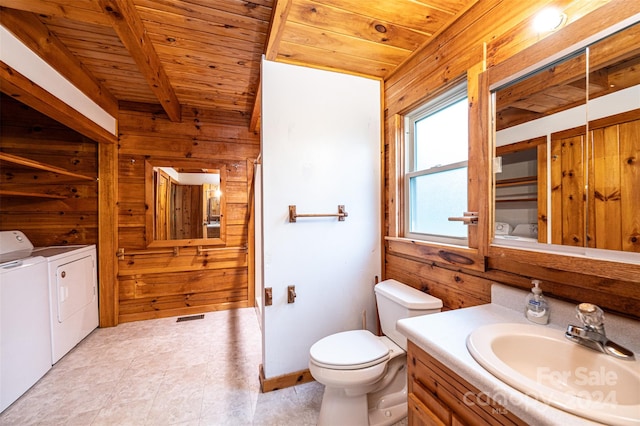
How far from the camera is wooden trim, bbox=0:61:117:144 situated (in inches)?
55.6

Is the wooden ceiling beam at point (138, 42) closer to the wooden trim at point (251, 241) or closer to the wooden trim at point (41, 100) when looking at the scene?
the wooden trim at point (41, 100)

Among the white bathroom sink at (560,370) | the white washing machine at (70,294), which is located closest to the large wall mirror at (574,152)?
the white bathroom sink at (560,370)

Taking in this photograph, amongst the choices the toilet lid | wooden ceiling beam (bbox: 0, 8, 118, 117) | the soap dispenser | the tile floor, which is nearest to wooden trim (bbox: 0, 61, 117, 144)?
wooden ceiling beam (bbox: 0, 8, 118, 117)

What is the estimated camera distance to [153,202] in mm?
2764

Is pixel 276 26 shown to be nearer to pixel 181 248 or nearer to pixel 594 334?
pixel 594 334

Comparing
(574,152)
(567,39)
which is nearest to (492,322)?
(574,152)

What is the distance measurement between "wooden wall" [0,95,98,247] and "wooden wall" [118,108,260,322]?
0.95 ft

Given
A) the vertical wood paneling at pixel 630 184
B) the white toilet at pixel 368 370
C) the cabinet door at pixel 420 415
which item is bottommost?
the white toilet at pixel 368 370

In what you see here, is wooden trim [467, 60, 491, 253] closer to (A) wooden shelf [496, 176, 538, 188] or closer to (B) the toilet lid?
(A) wooden shelf [496, 176, 538, 188]

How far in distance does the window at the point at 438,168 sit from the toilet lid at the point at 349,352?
0.74 meters

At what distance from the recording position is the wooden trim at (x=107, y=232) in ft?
8.38

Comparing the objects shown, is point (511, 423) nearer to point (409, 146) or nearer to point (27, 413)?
point (409, 146)

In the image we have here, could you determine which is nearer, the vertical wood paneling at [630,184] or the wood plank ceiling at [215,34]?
the vertical wood paneling at [630,184]

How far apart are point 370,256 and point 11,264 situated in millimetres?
2439
